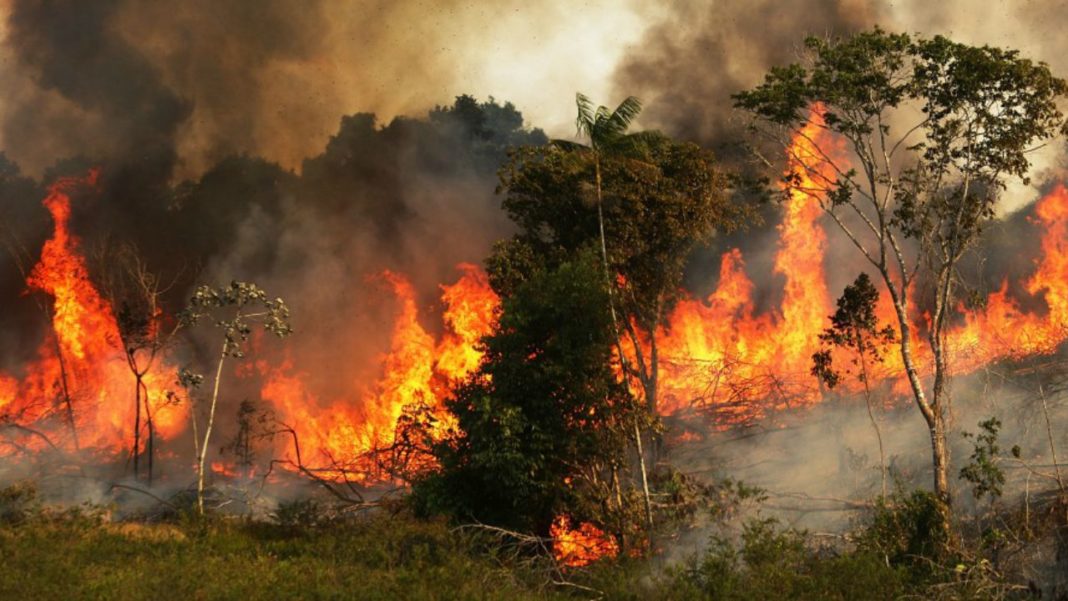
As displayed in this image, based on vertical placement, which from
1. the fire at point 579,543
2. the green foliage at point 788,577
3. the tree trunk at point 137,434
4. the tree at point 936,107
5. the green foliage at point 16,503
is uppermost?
the tree at point 936,107

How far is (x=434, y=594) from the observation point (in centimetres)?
1602

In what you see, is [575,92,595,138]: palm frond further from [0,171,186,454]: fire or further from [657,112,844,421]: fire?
[0,171,186,454]: fire

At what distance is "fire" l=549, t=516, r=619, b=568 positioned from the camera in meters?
20.6

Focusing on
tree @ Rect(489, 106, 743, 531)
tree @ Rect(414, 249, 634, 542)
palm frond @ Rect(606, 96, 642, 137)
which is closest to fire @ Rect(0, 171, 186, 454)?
tree @ Rect(489, 106, 743, 531)

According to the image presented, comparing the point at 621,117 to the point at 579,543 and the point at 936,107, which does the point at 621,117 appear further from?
the point at 579,543

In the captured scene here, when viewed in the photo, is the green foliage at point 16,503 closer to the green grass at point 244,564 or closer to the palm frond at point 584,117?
the green grass at point 244,564

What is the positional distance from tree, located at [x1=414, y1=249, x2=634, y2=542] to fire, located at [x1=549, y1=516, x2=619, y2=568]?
0.45m

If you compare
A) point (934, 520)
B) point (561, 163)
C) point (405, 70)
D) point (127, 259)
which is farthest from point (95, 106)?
point (934, 520)

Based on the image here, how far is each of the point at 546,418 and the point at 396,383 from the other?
666 inches

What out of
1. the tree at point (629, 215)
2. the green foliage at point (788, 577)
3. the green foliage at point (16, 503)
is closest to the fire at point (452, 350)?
the tree at point (629, 215)

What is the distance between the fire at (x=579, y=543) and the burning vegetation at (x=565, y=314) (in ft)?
0.46

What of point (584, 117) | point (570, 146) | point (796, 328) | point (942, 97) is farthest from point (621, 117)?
point (796, 328)

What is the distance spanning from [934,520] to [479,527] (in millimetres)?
9520

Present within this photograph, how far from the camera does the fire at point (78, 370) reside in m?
36.8
